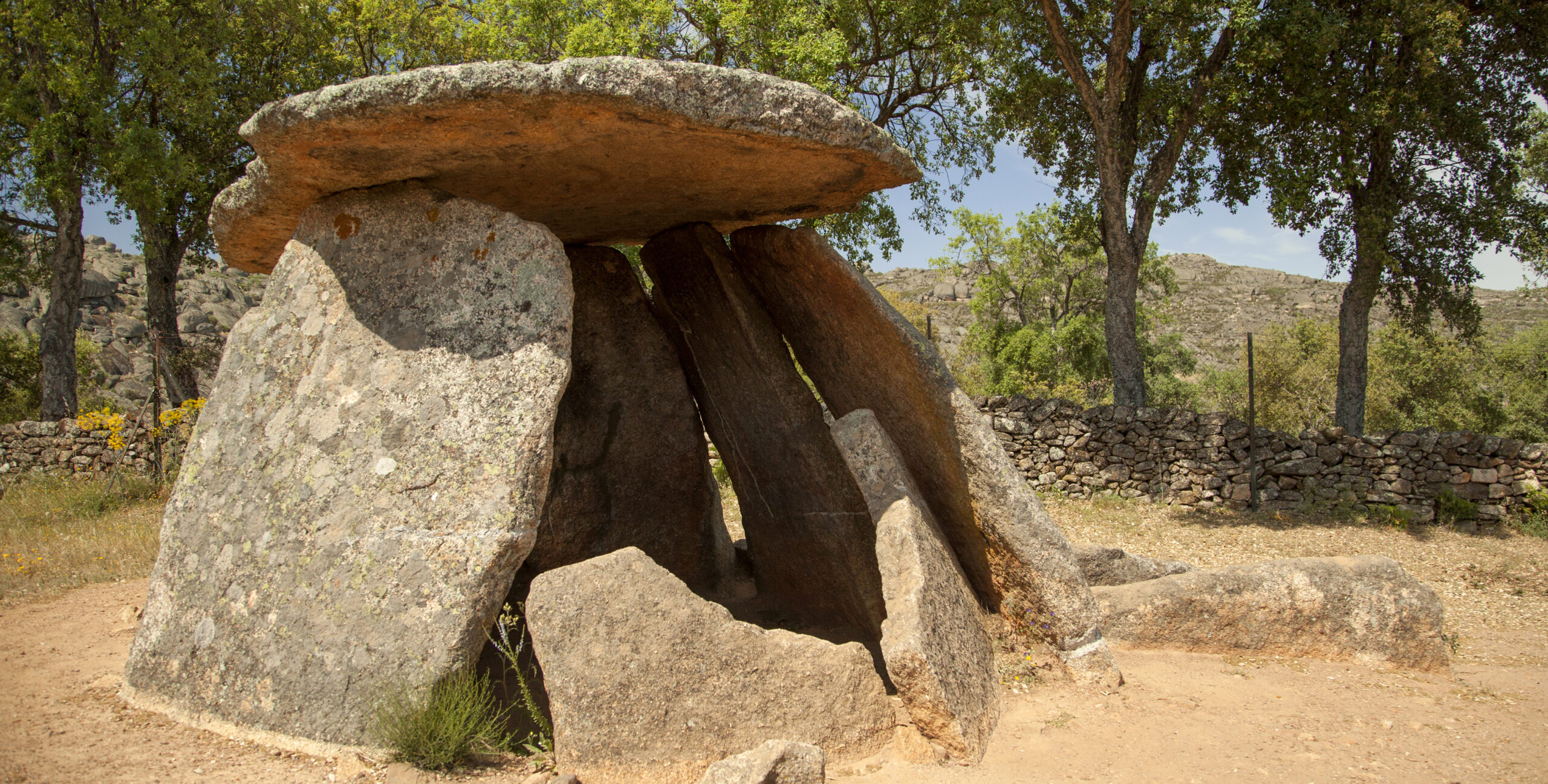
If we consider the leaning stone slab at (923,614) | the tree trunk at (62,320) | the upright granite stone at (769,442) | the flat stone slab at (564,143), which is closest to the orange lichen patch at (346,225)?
the flat stone slab at (564,143)

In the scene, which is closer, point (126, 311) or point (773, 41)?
point (773, 41)

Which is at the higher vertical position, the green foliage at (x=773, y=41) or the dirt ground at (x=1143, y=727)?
the green foliage at (x=773, y=41)

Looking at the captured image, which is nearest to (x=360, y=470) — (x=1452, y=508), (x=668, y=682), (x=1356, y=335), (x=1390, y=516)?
(x=668, y=682)

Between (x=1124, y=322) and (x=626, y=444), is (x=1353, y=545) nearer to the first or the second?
(x=1124, y=322)

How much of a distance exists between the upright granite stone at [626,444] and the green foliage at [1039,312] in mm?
17970

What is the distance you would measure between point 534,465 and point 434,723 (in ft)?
3.27

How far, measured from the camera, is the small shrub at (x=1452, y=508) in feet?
32.0

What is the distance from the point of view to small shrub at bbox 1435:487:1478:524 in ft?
32.0

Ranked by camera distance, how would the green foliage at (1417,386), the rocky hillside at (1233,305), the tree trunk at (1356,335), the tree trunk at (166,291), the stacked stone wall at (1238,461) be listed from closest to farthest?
the stacked stone wall at (1238,461) → the tree trunk at (1356,335) → the tree trunk at (166,291) → the green foliage at (1417,386) → the rocky hillside at (1233,305)

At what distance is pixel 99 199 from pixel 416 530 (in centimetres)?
1407

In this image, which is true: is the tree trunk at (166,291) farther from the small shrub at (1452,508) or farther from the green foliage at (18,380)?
the small shrub at (1452,508)

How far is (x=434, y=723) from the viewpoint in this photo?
2.99 meters

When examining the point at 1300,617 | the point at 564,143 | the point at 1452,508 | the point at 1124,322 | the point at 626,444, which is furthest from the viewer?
the point at 1124,322

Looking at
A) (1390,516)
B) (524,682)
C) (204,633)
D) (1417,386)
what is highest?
(1417,386)
